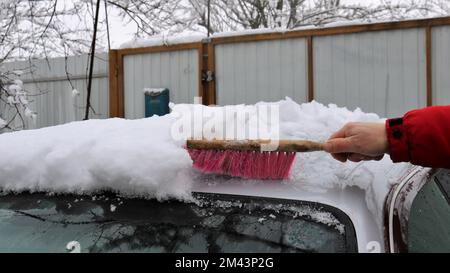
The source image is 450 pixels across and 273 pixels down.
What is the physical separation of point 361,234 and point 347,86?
4.63m

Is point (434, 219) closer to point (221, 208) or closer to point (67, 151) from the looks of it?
point (221, 208)

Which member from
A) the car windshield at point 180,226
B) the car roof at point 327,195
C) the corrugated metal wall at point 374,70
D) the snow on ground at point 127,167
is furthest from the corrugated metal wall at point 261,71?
the car windshield at point 180,226

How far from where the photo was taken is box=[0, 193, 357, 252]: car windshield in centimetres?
91

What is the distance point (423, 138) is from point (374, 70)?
14.9 ft

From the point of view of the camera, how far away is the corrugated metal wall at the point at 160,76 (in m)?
5.93

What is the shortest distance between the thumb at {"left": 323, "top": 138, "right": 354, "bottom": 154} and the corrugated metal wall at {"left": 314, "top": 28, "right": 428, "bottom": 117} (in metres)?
4.47

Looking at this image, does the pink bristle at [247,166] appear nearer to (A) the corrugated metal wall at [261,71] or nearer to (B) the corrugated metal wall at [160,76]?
(A) the corrugated metal wall at [261,71]

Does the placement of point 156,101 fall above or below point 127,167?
Answer: above

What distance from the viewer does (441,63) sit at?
4809 millimetres

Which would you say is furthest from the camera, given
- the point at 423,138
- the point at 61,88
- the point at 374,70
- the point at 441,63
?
the point at 61,88

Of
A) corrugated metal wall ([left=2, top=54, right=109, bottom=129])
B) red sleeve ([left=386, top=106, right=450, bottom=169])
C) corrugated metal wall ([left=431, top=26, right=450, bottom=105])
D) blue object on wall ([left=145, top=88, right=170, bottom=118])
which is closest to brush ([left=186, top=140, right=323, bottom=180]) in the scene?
red sleeve ([left=386, top=106, right=450, bottom=169])

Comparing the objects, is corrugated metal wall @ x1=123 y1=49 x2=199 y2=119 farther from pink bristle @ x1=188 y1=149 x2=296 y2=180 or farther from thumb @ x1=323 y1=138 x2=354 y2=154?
thumb @ x1=323 y1=138 x2=354 y2=154

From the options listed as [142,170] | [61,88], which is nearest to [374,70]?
[142,170]

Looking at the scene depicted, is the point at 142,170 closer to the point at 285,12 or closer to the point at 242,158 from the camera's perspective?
the point at 242,158
